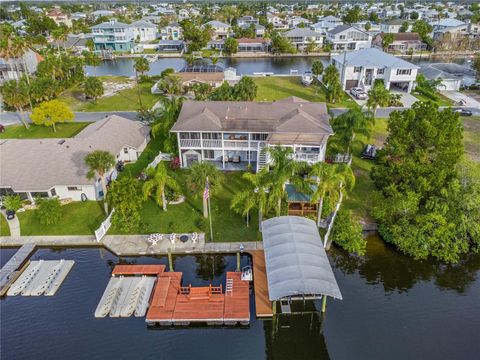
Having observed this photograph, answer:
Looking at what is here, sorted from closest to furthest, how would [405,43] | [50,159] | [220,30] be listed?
[50,159] < [405,43] < [220,30]

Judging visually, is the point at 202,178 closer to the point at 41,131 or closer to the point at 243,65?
the point at 41,131

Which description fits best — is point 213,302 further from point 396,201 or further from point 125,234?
point 396,201

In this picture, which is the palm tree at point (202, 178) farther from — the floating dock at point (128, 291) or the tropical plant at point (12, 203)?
the tropical plant at point (12, 203)

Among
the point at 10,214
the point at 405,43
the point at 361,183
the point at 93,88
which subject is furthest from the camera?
the point at 405,43

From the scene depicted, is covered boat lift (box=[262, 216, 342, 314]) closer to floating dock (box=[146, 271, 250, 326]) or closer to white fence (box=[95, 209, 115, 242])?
floating dock (box=[146, 271, 250, 326])

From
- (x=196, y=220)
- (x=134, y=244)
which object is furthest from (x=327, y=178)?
(x=134, y=244)

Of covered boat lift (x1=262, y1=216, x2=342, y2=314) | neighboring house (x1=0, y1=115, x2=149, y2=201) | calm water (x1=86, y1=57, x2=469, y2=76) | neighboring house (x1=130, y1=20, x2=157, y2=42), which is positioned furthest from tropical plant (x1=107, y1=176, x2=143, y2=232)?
neighboring house (x1=130, y1=20, x2=157, y2=42)

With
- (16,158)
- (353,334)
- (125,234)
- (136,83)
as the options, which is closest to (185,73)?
(136,83)

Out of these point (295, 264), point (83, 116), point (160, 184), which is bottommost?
point (83, 116)
